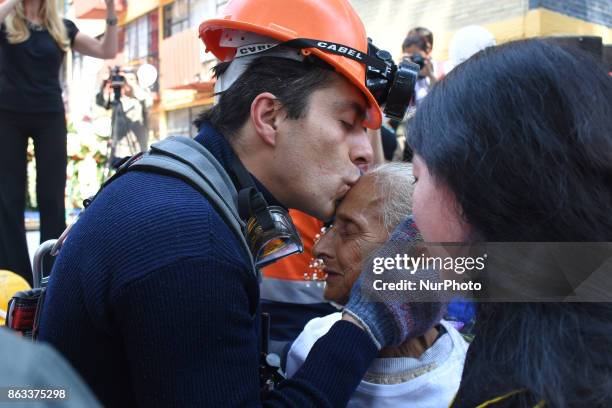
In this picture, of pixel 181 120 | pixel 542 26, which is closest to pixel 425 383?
pixel 542 26

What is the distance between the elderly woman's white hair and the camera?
184 centimetres

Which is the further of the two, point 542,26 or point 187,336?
point 542,26

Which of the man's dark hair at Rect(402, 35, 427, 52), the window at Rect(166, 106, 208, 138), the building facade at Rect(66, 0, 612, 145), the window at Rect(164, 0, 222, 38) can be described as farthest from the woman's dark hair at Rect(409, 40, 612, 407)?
the window at Rect(166, 106, 208, 138)

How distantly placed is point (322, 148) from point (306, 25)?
34 cm

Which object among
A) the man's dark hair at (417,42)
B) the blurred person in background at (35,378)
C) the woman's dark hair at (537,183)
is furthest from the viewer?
the man's dark hair at (417,42)

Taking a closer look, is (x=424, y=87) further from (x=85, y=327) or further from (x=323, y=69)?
(x=85, y=327)

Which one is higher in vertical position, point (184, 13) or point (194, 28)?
point (184, 13)

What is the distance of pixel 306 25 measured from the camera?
1712 millimetres

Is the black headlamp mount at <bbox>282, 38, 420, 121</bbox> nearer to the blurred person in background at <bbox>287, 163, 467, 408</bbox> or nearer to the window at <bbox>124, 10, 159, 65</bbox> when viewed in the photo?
the blurred person in background at <bbox>287, 163, 467, 408</bbox>

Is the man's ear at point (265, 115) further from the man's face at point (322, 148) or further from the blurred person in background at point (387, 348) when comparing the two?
the blurred person in background at point (387, 348)

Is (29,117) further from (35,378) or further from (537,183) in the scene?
(35,378)

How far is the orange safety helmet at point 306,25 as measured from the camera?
1680 millimetres

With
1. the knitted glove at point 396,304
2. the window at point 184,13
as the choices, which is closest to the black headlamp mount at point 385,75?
the knitted glove at point 396,304

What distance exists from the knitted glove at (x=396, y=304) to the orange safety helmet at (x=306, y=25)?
1.42ft
